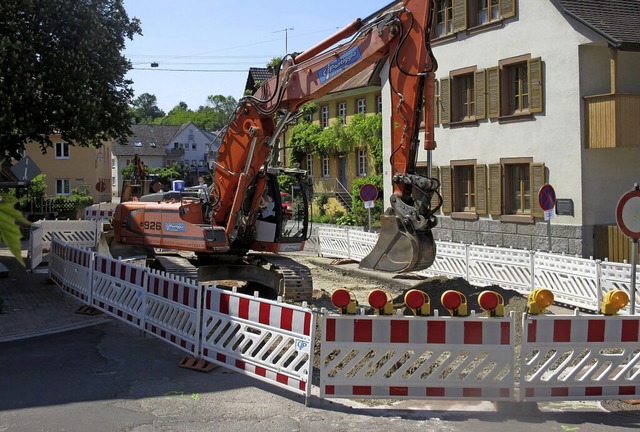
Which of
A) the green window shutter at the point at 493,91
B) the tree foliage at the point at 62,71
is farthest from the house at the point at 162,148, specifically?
the tree foliage at the point at 62,71

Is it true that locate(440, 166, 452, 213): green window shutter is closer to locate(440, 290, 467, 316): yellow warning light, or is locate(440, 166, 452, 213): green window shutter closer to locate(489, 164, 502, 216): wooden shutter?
locate(489, 164, 502, 216): wooden shutter

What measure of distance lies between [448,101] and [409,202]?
16.9 meters

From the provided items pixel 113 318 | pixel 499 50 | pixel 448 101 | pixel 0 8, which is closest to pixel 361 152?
pixel 448 101

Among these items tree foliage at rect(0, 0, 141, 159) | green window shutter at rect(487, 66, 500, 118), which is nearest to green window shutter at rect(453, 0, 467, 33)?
green window shutter at rect(487, 66, 500, 118)

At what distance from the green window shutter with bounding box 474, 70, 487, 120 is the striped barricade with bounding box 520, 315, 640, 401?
58.7 feet

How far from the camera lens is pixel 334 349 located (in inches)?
298

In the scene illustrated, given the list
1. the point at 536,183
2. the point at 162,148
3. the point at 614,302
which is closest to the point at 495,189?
the point at 536,183

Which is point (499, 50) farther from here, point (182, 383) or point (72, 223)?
point (182, 383)

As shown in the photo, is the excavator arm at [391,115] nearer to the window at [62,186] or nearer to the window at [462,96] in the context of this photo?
the window at [462,96]

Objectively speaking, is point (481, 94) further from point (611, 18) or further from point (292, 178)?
point (292, 178)

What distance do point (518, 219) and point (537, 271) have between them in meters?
8.81

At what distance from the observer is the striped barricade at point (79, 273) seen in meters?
13.2

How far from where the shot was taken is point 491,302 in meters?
7.51

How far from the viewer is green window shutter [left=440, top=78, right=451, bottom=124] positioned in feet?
86.8
